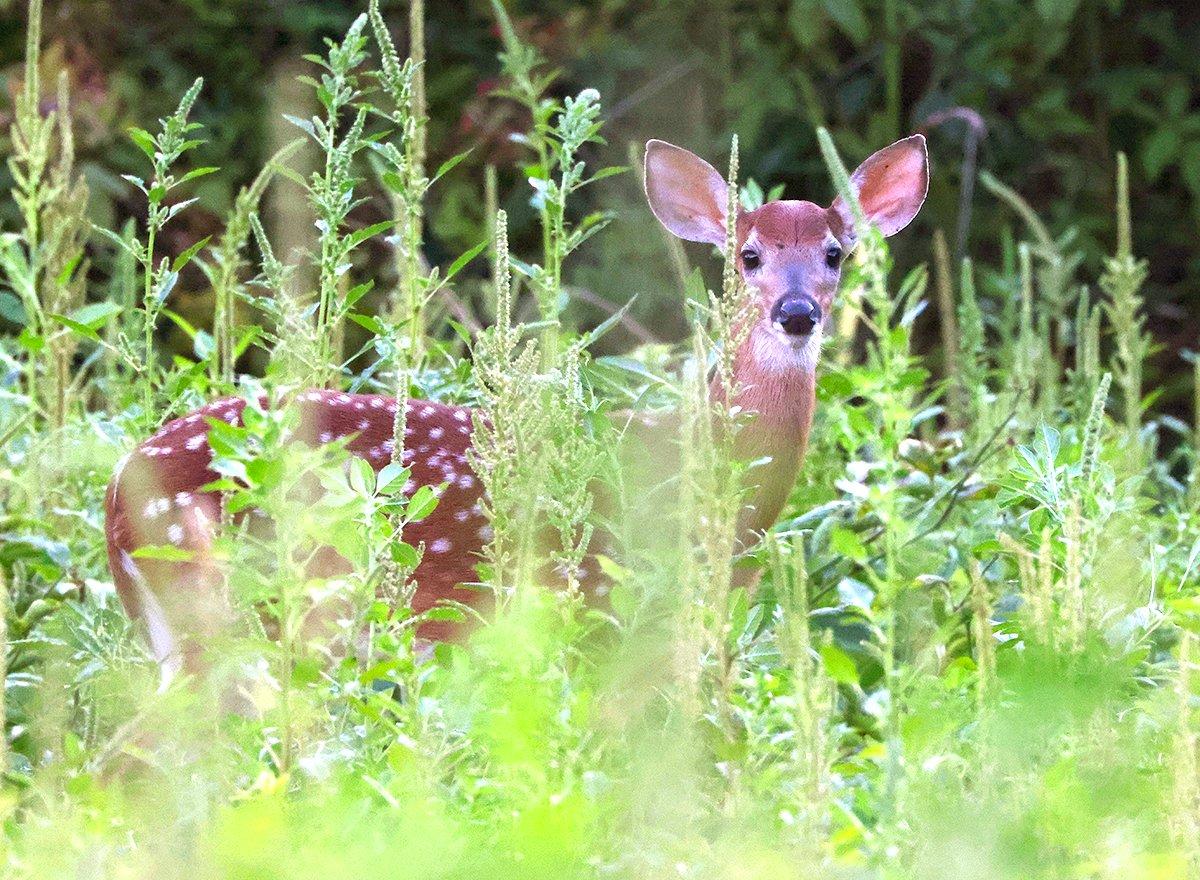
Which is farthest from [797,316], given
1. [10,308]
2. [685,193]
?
[10,308]

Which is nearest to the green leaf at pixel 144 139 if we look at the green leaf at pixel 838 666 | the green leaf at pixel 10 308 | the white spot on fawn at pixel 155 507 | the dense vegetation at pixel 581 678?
the dense vegetation at pixel 581 678

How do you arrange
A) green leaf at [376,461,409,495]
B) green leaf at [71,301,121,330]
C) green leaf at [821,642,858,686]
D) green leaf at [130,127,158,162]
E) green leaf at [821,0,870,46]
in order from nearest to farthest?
green leaf at [821,642,858,686]
green leaf at [376,461,409,495]
green leaf at [130,127,158,162]
green leaf at [71,301,121,330]
green leaf at [821,0,870,46]

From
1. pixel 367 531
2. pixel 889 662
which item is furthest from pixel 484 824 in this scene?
pixel 889 662

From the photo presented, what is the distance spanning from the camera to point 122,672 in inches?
96.0

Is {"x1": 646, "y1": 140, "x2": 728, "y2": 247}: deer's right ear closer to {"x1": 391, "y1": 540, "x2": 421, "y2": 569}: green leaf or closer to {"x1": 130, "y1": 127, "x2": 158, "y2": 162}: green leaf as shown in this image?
{"x1": 130, "y1": 127, "x2": 158, "y2": 162}: green leaf

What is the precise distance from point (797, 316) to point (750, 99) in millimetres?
2962

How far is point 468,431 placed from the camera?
3.12m

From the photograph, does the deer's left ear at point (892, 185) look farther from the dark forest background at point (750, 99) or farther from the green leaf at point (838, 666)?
the dark forest background at point (750, 99)

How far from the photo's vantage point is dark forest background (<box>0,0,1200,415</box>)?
238 inches

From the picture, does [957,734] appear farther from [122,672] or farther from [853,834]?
Answer: [122,672]

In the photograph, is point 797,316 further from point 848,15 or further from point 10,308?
point 848,15

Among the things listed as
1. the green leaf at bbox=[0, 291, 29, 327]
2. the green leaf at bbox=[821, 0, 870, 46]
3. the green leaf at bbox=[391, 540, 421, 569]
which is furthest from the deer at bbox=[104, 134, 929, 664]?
the green leaf at bbox=[821, 0, 870, 46]

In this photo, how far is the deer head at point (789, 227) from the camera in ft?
10.9

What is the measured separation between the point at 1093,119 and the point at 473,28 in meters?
2.00
